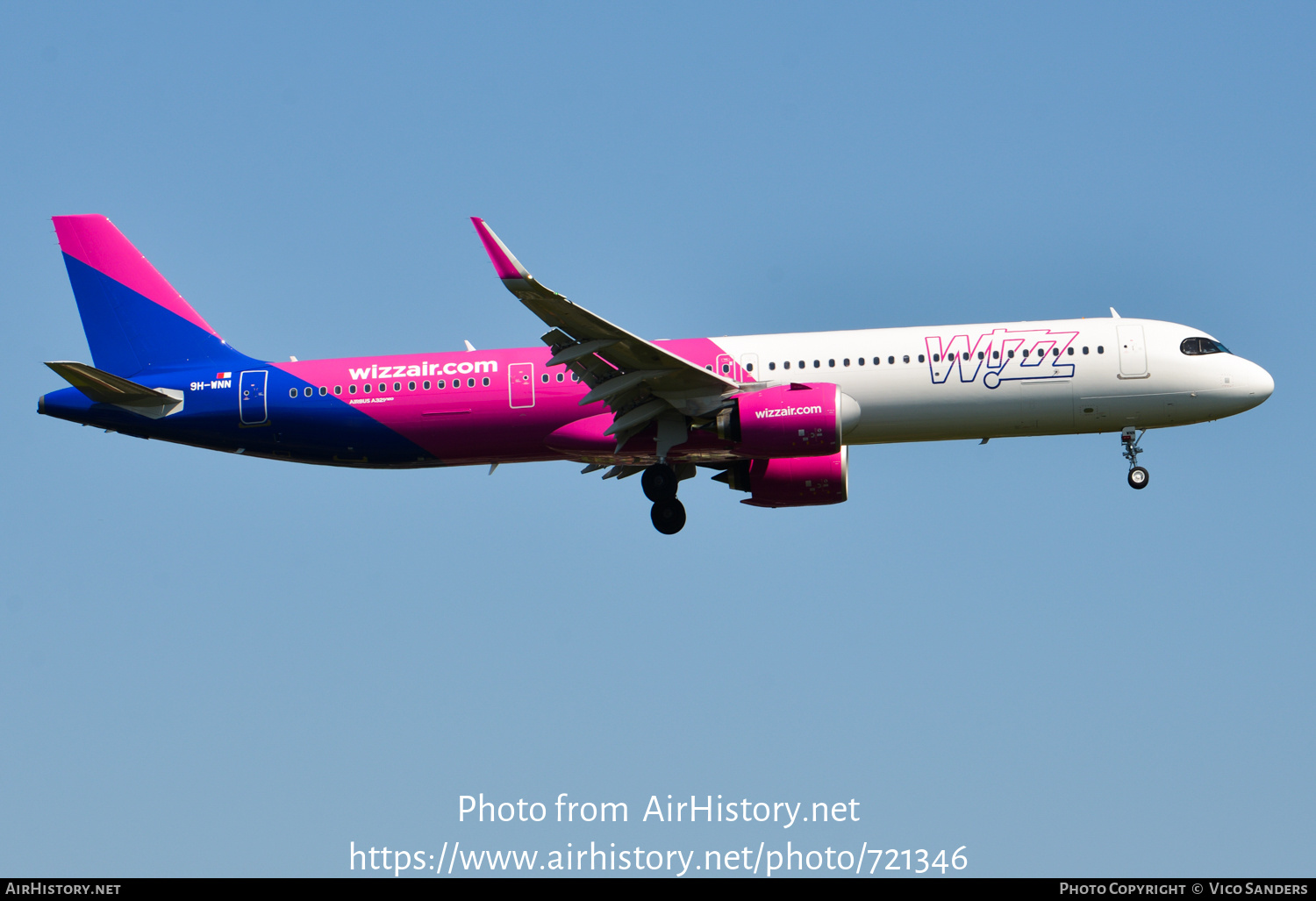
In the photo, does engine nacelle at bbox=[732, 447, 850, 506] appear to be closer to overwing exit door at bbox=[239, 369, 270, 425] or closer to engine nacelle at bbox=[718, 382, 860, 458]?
engine nacelle at bbox=[718, 382, 860, 458]

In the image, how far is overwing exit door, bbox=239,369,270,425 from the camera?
3528cm

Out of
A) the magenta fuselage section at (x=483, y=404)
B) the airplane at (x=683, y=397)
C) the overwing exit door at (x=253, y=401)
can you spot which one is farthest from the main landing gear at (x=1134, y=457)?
the overwing exit door at (x=253, y=401)

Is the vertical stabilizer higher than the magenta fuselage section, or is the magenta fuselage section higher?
the vertical stabilizer

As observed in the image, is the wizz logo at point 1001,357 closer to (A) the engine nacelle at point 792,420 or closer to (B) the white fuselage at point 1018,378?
→ (B) the white fuselage at point 1018,378

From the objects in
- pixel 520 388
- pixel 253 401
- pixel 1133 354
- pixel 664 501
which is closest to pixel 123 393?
pixel 253 401

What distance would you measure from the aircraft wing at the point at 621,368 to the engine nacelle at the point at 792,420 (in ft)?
3.82

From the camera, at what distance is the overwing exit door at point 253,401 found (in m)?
35.3

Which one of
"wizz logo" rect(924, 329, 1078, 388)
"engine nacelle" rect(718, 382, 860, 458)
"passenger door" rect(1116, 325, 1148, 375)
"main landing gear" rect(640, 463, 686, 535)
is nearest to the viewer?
"engine nacelle" rect(718, 382, 860, 458)

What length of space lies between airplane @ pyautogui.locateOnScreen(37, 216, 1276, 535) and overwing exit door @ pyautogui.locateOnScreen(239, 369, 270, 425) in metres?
0.05

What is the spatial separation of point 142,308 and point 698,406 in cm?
1570

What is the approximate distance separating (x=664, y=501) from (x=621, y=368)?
5.09 m

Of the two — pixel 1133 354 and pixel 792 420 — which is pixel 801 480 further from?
pixel 1133 354

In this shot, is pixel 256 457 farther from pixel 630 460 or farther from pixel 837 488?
pixel 837 488

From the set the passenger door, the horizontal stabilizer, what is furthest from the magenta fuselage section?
the passenger door
